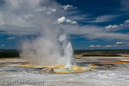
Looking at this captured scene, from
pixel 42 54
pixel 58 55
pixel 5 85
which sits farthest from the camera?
pixel 42 54

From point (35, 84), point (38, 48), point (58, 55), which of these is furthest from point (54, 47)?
point (35, 84)

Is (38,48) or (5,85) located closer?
(5,85)

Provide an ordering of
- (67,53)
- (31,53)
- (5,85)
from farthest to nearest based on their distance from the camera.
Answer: (31,53)
(67,53)
(5,85)

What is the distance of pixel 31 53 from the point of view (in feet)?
130

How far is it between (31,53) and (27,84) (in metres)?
27.9

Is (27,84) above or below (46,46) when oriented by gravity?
below

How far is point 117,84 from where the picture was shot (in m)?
12.6

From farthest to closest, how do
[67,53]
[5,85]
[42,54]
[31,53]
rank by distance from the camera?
[31,53], [42,54], [67,53], [5,85]

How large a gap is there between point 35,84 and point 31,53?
28.0 m

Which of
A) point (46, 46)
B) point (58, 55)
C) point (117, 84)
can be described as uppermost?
point (46, 46)

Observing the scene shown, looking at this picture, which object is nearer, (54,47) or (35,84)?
(35,84)

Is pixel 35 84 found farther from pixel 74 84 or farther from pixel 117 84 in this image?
pixel 117 84

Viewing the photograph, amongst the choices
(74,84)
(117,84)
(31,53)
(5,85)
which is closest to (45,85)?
(74,84)

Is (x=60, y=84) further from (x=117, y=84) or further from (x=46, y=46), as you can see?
(x=46, y=46)
